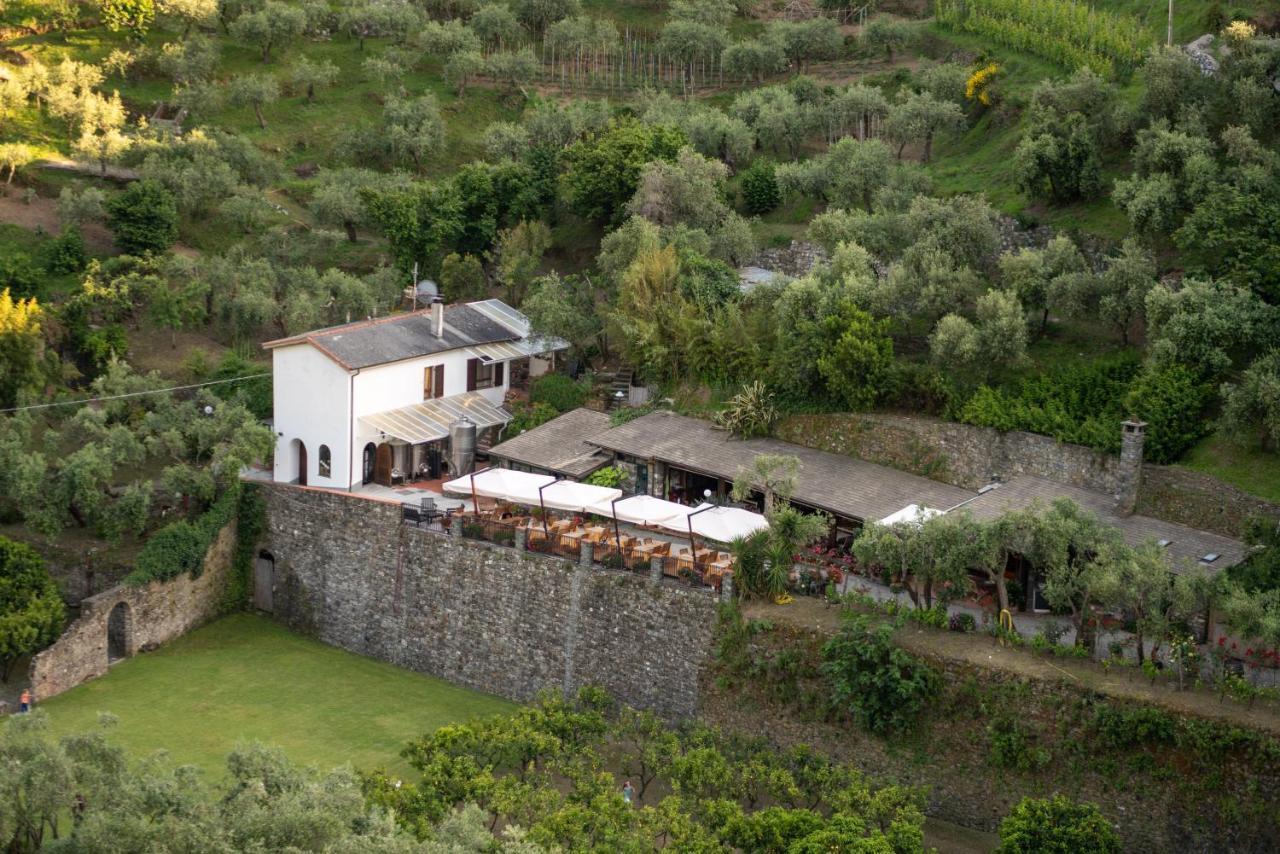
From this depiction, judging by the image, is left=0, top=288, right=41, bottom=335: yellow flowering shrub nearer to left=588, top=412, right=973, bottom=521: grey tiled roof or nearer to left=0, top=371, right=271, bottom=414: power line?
left=0, top=371, right=271, bottom=414: power line

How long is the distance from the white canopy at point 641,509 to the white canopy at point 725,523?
779 mm

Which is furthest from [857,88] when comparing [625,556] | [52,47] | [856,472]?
[52,47]

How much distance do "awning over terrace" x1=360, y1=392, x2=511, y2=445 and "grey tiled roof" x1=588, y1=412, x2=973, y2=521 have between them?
4.98 metres

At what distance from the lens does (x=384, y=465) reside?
1983 inches

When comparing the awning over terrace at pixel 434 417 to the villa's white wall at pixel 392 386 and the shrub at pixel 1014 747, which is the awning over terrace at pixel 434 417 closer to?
the villa's white wall at pixel 392 386

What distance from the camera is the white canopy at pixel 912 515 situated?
38.9 metres

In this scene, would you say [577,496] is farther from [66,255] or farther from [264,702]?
[66,255]

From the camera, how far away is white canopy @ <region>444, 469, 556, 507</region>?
146 ft

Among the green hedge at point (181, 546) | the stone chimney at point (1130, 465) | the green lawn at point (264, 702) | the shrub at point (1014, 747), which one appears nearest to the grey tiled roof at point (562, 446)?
the green lawn at point (264, 702)

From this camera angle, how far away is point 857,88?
2640 inches

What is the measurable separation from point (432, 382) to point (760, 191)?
16.1 meters

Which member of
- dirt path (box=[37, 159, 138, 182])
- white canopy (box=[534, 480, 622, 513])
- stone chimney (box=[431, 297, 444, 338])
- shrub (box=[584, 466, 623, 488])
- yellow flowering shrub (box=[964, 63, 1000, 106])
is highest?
yellow flowering shrub (box=[964, 63, 1000, 106])

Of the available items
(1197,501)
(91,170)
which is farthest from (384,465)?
(91,170)

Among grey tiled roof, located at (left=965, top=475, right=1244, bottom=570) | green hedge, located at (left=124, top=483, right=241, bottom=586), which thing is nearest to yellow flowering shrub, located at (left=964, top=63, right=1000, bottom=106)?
grey tiled roof, located at (left=965, top=475, right=1244, bottom=570)
